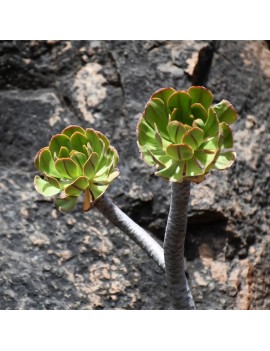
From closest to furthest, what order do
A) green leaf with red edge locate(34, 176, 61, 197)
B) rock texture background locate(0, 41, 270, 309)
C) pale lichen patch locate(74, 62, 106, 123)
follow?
green leaf with red edge locate(34, 176, 61, 197), rock texture background locate(0, 41, 270, 309), pale lichen patch locate(74, 62, 106, 123)

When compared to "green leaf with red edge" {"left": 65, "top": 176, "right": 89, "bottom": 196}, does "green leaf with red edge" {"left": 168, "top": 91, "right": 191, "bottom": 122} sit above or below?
above

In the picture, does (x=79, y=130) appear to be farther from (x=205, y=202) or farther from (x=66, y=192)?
(x=205, y=202)

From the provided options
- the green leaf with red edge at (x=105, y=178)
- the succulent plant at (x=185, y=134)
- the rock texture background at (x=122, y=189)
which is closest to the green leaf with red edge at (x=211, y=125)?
the succulent plant at (x=185, y=134)

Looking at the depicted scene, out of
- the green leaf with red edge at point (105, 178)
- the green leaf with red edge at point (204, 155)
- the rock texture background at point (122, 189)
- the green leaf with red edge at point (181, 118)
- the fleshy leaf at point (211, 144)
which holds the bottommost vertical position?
the rock texture background at point (122, 189)

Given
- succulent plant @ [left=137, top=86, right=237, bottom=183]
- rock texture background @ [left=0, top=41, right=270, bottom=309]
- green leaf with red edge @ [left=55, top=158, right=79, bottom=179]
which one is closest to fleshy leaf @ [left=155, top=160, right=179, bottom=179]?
succulent plant @ [left=137, top=86, right=237, bottom=183]

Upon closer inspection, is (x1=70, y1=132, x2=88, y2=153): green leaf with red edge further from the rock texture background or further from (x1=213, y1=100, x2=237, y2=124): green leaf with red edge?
the rock texture background

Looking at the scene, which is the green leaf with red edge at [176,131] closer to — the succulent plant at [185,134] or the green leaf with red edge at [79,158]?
the succulent plant at [185,134]

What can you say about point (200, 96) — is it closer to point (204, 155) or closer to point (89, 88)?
point (204, 155)

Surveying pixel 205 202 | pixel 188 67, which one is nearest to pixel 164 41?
pixel 188 67
